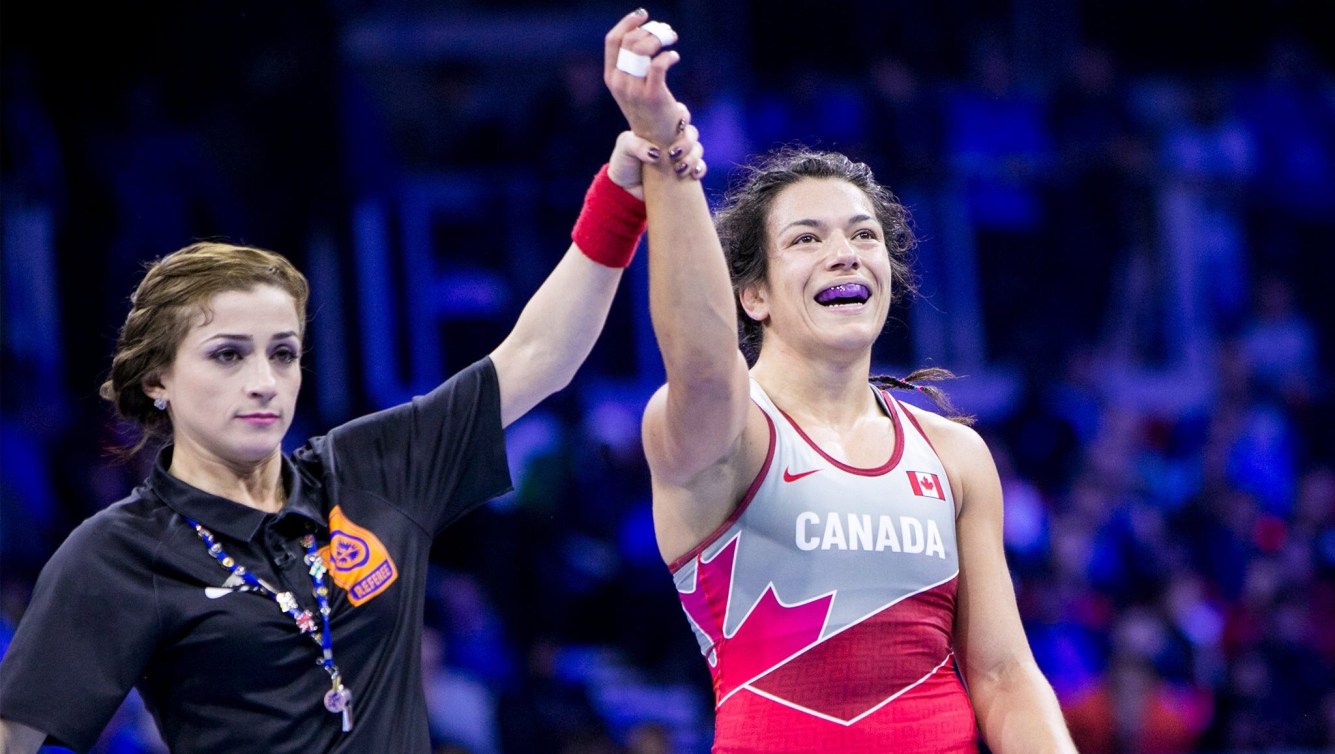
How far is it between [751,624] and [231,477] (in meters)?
0.94

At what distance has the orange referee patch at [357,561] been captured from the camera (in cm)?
248

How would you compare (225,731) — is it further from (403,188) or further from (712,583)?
(403,188)

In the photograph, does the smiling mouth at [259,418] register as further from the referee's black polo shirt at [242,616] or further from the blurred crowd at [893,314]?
the blurred crowd at [893,314]

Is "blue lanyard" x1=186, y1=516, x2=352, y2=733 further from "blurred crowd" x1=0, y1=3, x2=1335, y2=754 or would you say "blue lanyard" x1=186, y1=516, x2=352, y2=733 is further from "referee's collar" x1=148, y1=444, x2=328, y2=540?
"blurred crowd" x1=0, y1=3, x2=1335, y2=754

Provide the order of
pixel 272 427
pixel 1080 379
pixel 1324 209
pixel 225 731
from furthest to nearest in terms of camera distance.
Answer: pixel 1324 209 → pixel 1080 379 → pixel 272 427 → pixel 225 731

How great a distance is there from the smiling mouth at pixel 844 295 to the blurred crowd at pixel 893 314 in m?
4.11

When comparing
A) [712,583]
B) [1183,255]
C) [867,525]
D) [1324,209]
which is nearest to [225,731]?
[712,583]

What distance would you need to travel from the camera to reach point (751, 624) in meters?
2.57

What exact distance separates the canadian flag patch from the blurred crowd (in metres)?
3.94

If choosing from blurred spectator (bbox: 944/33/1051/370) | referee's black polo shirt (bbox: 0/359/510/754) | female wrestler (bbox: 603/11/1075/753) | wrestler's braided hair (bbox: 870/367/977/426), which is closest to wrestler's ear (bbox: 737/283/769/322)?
female wrestler (bbox: 603/11/1075/753)

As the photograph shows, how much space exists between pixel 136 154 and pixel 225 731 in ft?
20.0

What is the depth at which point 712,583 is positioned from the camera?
8.46 ft

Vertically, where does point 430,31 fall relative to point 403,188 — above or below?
above

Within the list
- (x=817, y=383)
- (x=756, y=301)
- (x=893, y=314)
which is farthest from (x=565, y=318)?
(x=893, y=314)
